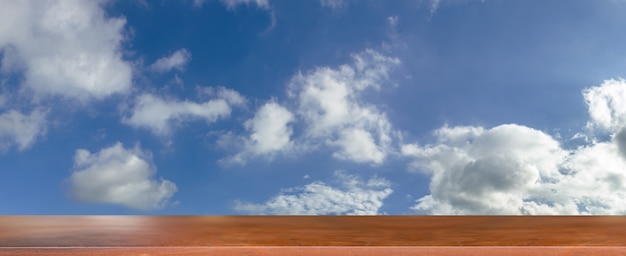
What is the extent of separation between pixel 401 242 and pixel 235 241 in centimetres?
120

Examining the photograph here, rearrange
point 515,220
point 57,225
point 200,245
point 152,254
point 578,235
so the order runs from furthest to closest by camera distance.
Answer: point 515,220 → point 57,225 → point 578,235 → point 200,245 → point 152,254

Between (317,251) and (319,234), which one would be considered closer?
(317,251)

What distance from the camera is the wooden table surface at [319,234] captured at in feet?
10.4

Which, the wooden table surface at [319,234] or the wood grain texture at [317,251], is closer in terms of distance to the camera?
the wood grain texture at [317,251]

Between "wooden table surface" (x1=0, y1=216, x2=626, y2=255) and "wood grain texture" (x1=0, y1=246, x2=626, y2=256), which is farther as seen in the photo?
"wooden table surface" (x1=0, y1=216, x2=626, y2=255)

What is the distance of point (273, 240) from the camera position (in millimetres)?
3654

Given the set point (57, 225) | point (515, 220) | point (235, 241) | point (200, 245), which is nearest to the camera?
point (200, 245)

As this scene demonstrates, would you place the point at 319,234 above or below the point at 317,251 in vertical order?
above

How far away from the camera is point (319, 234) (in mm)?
4074

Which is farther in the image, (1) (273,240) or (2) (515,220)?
(2) (515,220)

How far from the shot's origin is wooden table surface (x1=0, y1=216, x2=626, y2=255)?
125 inches

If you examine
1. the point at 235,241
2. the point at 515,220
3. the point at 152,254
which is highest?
the point at 515,220

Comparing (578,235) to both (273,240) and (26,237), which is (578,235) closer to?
(273,240)

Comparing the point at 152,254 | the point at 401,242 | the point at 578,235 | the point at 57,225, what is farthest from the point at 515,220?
the point at 57,225
